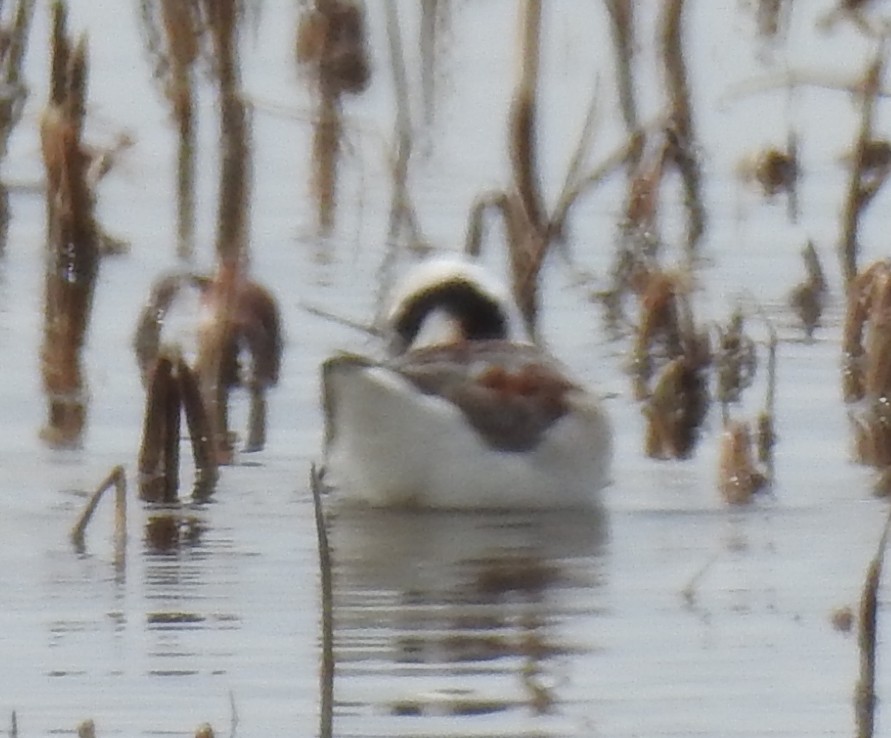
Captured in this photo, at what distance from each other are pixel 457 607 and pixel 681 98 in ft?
18.4

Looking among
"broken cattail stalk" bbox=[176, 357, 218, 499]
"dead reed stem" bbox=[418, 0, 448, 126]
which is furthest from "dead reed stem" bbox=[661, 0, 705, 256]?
"broken cattail stalk" bbox=[176, 357, 218, 499]

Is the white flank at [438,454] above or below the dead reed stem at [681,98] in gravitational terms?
below

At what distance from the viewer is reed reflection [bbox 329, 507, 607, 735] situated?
715 centimetres

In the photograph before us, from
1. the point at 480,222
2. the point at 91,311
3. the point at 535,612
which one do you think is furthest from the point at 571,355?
the point at 535,612

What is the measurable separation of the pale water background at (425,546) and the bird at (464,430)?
0.34 feet

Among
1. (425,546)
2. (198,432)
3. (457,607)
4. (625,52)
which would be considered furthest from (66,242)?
(457,607)

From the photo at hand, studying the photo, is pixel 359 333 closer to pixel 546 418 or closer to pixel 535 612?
pixel 546 418

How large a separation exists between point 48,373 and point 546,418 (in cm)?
224

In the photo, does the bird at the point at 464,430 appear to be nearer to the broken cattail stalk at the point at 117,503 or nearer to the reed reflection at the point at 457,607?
the reed reflection at the point at 457,607

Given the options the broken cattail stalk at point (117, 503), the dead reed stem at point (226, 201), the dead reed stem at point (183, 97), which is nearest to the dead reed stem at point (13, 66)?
the dead reed stem at point (183, 97)

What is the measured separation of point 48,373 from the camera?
36.3 ft

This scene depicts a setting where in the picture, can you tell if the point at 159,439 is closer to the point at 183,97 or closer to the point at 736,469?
the point at 736,469

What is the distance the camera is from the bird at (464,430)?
906 centimetres

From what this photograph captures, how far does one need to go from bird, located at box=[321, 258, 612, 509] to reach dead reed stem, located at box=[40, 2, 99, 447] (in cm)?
134
